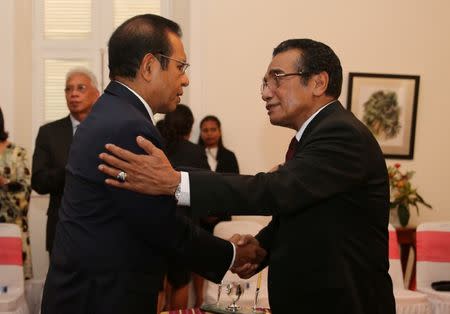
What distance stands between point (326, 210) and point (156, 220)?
0.55m

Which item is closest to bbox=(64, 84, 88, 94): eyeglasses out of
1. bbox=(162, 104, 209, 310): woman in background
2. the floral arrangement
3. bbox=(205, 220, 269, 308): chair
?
bbox=(162, 104, 209, 310): woman in background

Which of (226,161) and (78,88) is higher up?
(78,88)

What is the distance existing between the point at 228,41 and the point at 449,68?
234cm

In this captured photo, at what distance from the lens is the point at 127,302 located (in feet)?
A: 6.28

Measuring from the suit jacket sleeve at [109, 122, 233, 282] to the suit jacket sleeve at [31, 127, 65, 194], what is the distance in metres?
2.18

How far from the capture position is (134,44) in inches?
80.0

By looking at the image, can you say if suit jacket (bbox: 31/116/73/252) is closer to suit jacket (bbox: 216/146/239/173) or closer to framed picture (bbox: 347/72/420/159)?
suit jacket (bbox: 216/146/239/173)

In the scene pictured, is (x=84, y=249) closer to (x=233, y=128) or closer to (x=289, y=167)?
(x=289, y=167)

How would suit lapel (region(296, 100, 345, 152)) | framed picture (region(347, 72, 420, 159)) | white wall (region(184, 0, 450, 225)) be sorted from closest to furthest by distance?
suit lapel (region(296, 100, 345, 152))
white wall (region(184, 0, 450, 225))
framed picture (region(347, 72, 420, 159))

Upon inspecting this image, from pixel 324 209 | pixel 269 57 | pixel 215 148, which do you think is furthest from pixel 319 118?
pixel 269 57

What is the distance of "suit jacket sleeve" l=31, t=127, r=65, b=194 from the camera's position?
416 centimetres

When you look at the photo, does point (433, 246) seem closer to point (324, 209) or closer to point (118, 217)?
point (324, 209)

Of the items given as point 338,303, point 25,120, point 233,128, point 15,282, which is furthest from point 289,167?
point 25,120

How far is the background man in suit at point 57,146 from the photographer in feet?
13.8
